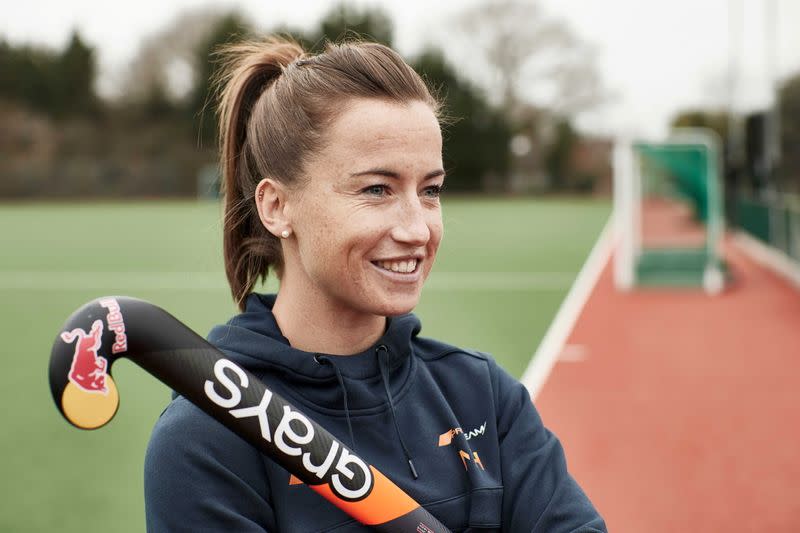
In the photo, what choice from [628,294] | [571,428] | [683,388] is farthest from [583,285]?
[571,428]

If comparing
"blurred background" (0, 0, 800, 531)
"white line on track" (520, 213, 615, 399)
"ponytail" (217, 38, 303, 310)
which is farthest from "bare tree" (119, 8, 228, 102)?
"ponytail" (217, 38, 303, 310)

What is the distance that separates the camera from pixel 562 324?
9.20m

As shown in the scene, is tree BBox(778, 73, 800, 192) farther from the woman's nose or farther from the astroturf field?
the woman's nose

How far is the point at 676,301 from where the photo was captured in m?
10.9

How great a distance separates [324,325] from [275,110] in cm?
39

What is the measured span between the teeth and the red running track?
2923mm

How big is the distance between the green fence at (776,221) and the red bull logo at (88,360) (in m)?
11.9

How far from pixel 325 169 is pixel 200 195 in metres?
42.9

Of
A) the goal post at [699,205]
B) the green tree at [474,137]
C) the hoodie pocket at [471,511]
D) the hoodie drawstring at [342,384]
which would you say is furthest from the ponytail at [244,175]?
the green tree at [474,137]

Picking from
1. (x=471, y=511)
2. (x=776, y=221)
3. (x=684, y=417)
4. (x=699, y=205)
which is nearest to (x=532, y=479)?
(x=471, y=511)

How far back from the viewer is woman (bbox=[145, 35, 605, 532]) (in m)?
1.49

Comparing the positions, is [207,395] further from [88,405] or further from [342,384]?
[342,384]

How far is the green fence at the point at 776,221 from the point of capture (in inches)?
483

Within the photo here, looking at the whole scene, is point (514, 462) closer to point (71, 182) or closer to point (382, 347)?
point (382, 347)
